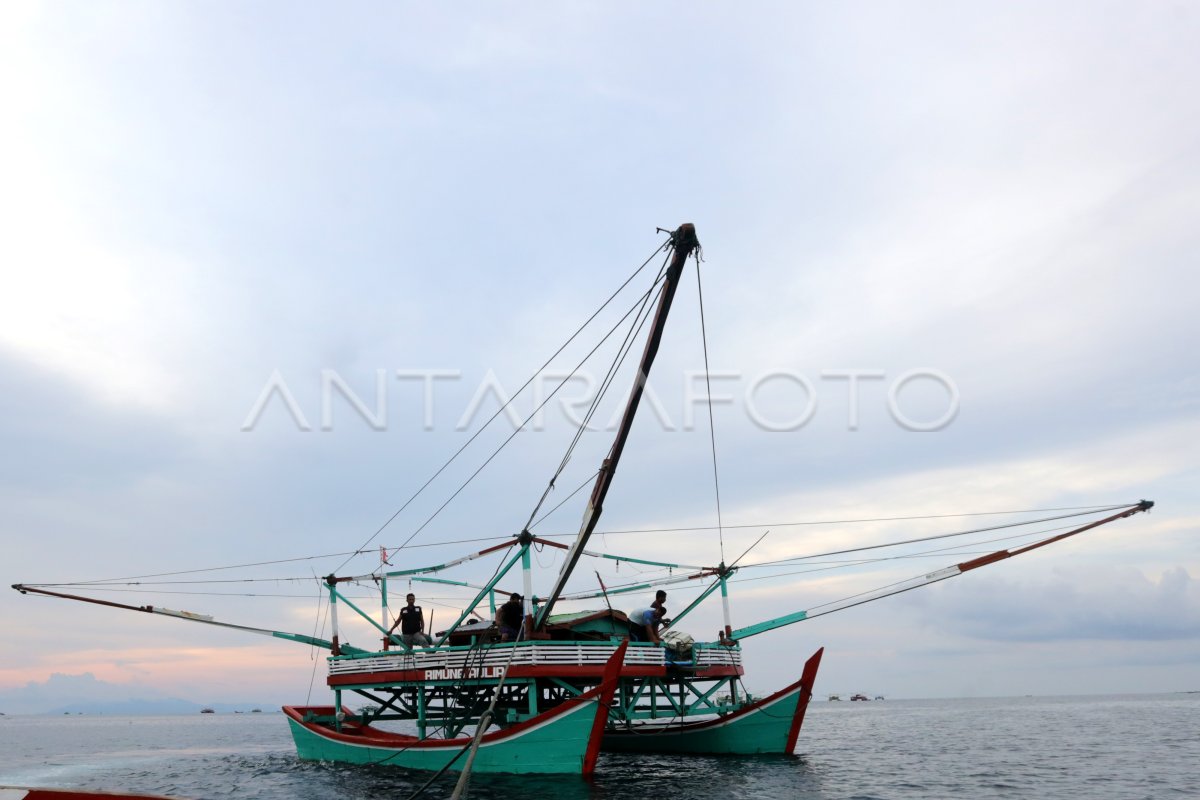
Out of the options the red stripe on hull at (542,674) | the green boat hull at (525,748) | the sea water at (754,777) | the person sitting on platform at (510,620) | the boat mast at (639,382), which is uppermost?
the boat mast at (639,382)

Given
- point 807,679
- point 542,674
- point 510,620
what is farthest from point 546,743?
point 807,679

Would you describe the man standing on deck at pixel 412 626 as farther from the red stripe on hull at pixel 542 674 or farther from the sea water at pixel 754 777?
the sea water at pixel 754 777

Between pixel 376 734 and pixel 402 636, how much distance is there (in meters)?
3.93

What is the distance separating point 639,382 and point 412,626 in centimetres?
1322

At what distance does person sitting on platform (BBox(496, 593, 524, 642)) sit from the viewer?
90.8ft

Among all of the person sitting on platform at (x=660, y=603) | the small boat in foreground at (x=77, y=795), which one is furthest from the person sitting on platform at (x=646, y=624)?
the small boat in foreground at (x=77, y=795)

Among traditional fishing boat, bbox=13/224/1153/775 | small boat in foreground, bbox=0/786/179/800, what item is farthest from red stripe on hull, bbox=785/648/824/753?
small boat in foreground, bbox=0/786/179/800

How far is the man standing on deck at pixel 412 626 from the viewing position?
100 feet

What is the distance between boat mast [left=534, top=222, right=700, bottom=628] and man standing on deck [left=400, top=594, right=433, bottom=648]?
829 cm

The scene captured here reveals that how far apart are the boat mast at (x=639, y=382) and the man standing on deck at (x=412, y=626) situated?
829 centimetres

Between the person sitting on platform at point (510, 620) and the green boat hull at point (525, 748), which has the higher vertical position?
the person sitting on platform at point (510, 620)

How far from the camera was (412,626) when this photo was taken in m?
30.8

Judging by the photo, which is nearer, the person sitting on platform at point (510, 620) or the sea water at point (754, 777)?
the sea water at point (754, 777)

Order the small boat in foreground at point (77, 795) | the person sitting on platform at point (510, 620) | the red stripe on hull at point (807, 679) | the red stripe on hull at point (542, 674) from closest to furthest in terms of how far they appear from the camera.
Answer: the small boat in foreground at point (77, 795), the red stripe on hull at point (542, 674), the person sitting on platform at point (510, 620), the red stripe on hull at point (807, 679)
